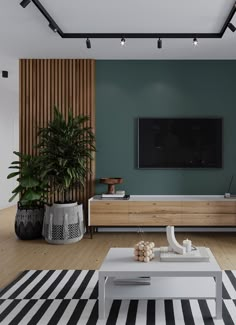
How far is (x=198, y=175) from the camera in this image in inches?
226

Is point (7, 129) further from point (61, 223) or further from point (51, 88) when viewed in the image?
point (61, 223)

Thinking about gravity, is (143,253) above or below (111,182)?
below

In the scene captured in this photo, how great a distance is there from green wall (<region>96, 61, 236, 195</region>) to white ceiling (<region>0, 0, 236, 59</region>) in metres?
0.24

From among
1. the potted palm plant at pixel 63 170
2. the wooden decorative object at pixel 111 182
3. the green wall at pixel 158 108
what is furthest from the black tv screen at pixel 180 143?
the potted palm plant at pixel 63 170

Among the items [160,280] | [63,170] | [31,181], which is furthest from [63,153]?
[160,280]

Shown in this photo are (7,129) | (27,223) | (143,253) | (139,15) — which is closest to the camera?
(143,253)

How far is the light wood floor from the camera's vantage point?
403cm

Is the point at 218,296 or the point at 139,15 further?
the point at 139,15

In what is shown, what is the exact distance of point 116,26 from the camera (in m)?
4.30

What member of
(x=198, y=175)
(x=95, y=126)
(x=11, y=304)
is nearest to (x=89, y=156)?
(x=95, y=126)

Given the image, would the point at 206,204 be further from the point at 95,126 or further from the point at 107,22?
the point at 107,22

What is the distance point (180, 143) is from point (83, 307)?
3435 millimetres

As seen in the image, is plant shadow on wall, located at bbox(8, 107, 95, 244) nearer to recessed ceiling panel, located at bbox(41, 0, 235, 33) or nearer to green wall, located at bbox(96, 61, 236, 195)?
green wall, located at bbox(96, 61, 236, 195)

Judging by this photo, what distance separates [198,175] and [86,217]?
1913mm
